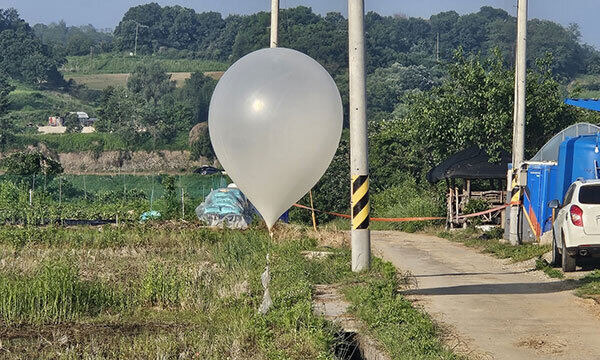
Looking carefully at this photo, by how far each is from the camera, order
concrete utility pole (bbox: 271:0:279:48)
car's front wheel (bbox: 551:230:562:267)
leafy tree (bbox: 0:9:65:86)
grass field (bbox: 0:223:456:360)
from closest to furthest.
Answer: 1. grass field (bbox: 0:223:456:360)
2. car's front wheel (bbox: 551:230:562:267)
3. concrete utility pole (bbox: 271:0:279:48)
4. leafy tree (bbox: 0:9:65:86)

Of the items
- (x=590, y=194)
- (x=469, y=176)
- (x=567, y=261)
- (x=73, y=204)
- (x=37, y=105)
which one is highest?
(x=590, y=194)

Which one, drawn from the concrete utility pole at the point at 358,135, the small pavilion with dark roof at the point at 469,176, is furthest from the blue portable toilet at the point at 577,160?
the concrete utility pole at the point at 358,135

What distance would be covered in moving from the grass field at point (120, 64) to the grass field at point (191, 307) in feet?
409

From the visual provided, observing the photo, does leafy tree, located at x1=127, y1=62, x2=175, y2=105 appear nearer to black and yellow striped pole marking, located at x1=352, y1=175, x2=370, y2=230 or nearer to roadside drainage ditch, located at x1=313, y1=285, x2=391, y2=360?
black and yellow striped pole marking, located at x1=352, y1=175, x2=370, y2=230

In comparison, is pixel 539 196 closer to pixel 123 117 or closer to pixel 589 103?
pixel 589 103

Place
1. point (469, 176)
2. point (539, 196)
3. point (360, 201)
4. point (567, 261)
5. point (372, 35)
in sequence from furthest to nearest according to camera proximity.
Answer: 1. point (372, 35)
2. point (469, 176)
3. point (539, 196)
4. point (567, 261)
5. point (360, 201)

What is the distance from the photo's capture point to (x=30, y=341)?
1305 centimetres

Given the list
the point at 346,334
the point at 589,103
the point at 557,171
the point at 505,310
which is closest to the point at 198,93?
the point at 557,171

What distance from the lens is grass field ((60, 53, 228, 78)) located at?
149m

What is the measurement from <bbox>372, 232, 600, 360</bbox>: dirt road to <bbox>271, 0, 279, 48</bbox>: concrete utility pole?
29.0ft

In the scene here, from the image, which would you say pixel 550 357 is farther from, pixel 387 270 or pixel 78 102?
pixel 78 102

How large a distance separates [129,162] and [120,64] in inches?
2668

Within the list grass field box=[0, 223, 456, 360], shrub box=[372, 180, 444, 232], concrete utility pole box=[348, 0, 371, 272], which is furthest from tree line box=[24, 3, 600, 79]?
concrete utility pole box=[348, 0, 371, 272]

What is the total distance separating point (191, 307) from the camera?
15844mm
